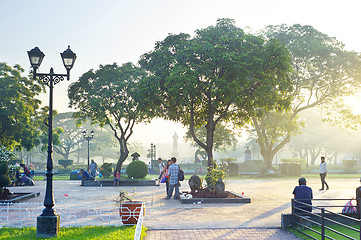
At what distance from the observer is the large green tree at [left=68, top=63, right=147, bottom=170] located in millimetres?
28703

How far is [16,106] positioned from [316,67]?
24.8 meters

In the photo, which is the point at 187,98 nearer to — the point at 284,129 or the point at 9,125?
the point at 9,125

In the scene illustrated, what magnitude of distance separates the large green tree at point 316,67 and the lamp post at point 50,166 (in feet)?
80.6

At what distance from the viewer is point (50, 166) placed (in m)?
9.84

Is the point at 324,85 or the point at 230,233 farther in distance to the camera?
the point at 324,85

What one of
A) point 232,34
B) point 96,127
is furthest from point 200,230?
point 96,127

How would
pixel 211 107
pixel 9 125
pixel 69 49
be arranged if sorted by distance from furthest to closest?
A: pixel 9 125 < pixel 211 107 < pixel 69 49

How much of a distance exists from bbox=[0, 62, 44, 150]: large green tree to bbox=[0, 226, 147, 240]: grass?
2065 cm

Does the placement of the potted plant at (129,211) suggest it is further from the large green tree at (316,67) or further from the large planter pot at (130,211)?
the large green tree at (316,67)

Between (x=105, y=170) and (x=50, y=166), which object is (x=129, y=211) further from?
(x=105, y=170)

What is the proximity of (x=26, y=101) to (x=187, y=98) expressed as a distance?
18.0 m

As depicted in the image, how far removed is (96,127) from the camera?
78.6 metres

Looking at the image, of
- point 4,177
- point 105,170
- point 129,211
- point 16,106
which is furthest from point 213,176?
point 105,170

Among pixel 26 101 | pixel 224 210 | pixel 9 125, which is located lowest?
pixel 224 210
